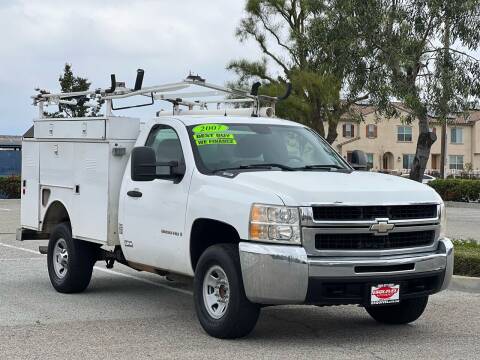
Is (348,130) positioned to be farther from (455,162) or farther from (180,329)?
(180,329)

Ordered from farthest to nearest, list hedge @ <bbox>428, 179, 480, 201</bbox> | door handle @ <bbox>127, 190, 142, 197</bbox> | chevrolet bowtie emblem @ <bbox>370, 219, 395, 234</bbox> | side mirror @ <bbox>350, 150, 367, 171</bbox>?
Result: hedge @ <bbox>428, 179, 480, 201</bbox> → side mirror @ <bbox>350, 150, 367, 171</bbox> → door handle @ <bbox>127, 190, 142, 197</bbox> → chevrolet bowtie emblem @ <bbox>370, 219, 395, 234</bbox>

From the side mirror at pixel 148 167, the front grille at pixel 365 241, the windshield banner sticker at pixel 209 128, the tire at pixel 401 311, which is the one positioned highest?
the windshield banner sticker at pixel 209 128

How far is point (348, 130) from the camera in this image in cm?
6969

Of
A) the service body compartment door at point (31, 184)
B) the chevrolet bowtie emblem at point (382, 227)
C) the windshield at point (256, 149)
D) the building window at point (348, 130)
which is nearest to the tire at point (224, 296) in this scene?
the windshield at point (256, 149)

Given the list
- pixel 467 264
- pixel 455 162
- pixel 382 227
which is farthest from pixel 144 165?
pixel 455 162

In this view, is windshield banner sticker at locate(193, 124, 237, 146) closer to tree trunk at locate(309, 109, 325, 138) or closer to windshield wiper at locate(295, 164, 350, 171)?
windshield wiper at locate(295, 164, 350, 171)

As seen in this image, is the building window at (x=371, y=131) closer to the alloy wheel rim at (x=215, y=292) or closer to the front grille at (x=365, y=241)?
the front grille at (x=365, y=241)

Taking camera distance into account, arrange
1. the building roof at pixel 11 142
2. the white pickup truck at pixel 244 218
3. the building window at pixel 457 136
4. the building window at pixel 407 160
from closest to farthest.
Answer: the white pickup truck at pixel 244 218
the building roof at pixel 11 142
the building window at pixel 407 160
the building window at pixel 457 136

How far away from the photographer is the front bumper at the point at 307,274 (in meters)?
6.65

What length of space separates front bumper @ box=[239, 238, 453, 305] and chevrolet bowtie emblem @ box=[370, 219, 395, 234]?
0.74ft

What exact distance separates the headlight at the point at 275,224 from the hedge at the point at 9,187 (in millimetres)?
28148

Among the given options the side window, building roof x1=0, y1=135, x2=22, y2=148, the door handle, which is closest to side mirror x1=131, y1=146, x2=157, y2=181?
the side window

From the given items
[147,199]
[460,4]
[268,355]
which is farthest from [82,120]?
[460,4]

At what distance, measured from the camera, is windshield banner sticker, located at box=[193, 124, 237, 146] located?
813cm
